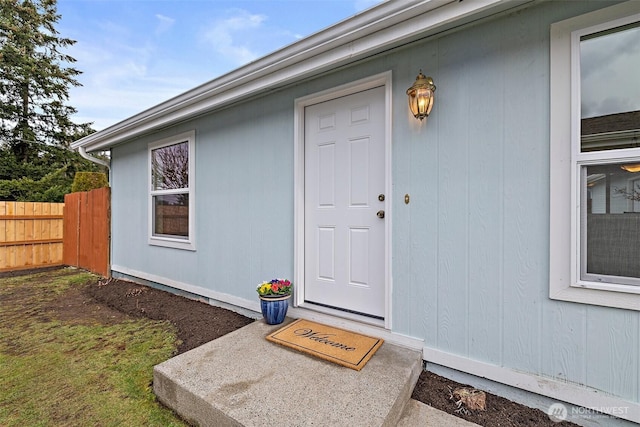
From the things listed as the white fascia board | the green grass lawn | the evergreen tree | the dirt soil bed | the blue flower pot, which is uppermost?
the evergreen tree

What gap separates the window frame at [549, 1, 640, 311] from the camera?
1.53 metres

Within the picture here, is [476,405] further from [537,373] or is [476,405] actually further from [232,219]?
[232,219]

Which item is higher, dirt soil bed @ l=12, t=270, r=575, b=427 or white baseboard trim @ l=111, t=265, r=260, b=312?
white baseboard trim @ l=111, t=265, r=260, b=312

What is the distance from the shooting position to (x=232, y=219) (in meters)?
3.35

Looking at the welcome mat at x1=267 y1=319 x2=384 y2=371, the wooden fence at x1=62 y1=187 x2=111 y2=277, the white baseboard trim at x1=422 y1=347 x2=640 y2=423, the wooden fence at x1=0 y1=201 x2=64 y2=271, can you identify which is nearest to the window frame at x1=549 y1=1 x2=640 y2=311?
the white baseboard trim at x1=422 y1=347 x2=640 y2=423

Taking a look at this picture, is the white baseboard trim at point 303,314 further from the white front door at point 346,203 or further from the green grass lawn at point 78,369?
the green grass lawn at point 78,369

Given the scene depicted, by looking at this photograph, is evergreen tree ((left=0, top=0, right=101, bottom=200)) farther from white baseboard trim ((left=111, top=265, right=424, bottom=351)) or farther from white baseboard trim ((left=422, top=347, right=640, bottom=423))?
white baseboard trim ((left=422, top=347, right=640, bottom=423))

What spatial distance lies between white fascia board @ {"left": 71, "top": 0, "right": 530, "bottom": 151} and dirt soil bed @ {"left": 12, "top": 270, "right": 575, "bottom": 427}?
235 centimetres

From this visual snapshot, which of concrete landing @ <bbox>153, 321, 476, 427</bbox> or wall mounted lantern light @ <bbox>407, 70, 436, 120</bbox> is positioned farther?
wall mounted lantern light @ <bbox>407, 70, 436, 120</bbox>

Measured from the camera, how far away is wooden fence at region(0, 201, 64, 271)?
5773mm

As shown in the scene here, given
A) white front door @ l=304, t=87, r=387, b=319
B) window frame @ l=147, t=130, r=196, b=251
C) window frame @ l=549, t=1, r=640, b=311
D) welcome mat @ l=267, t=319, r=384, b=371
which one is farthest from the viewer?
window frame @ l=147, t=130, r=196, b=251

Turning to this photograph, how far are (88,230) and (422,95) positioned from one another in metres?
6.73

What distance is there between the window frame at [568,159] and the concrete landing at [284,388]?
1026 mm

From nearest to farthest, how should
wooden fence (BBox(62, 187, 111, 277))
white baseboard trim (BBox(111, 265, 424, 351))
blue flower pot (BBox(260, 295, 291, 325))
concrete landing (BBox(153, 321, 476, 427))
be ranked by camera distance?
1. concrete landing (BBox(153, 321, 476, 427))
2. white baseboard trim (BBox(111, 265, 424, 351))
3. blue flower pot (BBox(260, 295, 291, 325))
4. wooden fence (BBox(62, 187, 111, 277))
